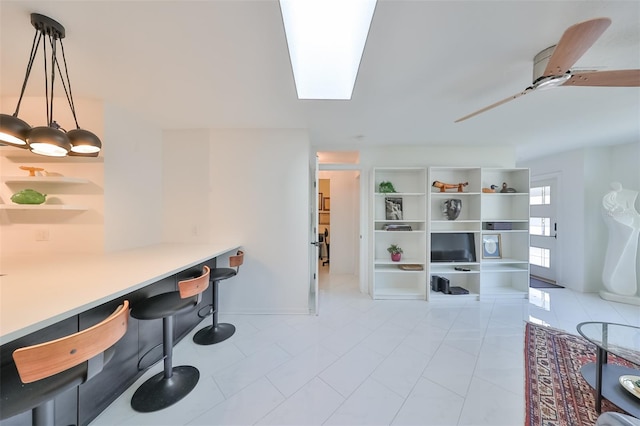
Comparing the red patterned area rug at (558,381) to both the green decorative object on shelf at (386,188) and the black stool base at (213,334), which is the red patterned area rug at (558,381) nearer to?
the green decorative object on shelf at (386,188)

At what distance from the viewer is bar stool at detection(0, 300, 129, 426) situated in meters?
0.79

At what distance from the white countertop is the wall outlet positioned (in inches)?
9.5

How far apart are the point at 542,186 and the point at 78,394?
697 cm

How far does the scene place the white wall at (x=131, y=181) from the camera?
2.21m

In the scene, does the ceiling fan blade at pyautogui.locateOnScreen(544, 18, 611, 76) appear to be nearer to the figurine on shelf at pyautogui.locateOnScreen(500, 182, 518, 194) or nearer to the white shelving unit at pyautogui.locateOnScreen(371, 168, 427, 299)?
the white shelving unit at pyautogui.locateOnScreen(371, 168, 427, 299)

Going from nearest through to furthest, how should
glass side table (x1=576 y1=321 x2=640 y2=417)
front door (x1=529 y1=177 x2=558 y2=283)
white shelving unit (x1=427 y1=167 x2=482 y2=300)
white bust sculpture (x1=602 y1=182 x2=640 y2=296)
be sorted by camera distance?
glass side table (x1=576 y1=321 x2=640 y2=417) → white bust sculpture (x1=602 y1=182 x2=640 y2=296) → white shelving unit (x1=427 y1=167 x2=482 y2=300) → front door (x1=529 y1=177 x2=558 y2=283)

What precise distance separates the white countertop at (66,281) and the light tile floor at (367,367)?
92cm

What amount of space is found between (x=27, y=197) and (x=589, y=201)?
23.8 ft

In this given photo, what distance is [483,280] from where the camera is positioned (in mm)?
3654

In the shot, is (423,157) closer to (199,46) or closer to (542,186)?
(542,186)

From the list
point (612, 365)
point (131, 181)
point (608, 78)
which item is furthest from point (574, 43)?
point (131, 181)

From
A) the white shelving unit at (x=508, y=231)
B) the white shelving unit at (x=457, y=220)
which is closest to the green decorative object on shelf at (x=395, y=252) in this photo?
the white shelving unit at (x=457, y=220)

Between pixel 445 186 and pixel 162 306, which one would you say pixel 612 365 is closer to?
pixel 445 186

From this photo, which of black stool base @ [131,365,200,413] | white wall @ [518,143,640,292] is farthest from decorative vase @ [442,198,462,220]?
black stool base @ [131,365,200,413]
